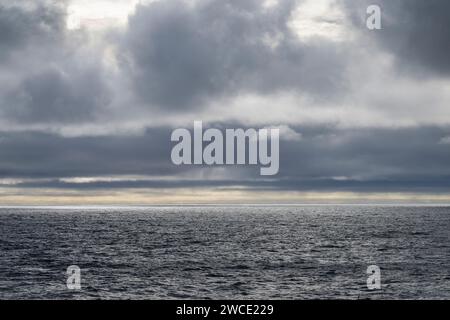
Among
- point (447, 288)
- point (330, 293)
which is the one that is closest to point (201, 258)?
point (330, 293)

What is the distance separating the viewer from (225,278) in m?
60.4

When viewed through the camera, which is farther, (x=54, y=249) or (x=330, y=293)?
(x=54, y=249)

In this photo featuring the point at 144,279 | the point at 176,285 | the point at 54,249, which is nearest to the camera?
the point at 176,285

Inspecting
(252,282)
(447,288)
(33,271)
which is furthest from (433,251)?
(33,271)

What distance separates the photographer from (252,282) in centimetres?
5775

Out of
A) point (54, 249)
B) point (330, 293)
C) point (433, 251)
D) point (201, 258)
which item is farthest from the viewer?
point (54, 249)

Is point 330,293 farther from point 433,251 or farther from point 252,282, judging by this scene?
point 433,251
